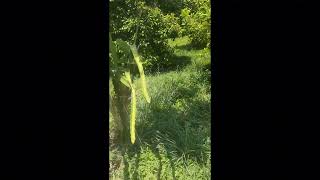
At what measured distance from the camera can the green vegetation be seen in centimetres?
241

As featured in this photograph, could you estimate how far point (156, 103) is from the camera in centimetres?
319

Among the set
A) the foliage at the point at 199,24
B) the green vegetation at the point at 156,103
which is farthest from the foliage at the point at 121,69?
the foliage at the point at 199,24

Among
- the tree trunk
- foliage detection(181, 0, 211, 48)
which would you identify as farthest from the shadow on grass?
foliage detection(181, 0, 211, 48)

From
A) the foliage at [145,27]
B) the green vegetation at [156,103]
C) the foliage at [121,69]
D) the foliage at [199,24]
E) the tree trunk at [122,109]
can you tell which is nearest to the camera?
the foliage at [121,69]

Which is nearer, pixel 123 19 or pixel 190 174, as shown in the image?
pixel 190 174

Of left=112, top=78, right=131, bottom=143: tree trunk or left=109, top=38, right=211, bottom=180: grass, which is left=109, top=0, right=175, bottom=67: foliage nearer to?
left=109, top=38, right=211, bottom=180: grass

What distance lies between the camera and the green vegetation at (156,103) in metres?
2.41

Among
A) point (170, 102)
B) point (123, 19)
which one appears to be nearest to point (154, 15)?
point (123, 19)

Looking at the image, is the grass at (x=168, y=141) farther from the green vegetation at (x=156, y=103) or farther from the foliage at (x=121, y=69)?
the foliage at (x=121, y=69)

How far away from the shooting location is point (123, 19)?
463cm

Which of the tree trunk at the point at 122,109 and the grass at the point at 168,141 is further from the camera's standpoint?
the tree trunk at the point at 122,109
